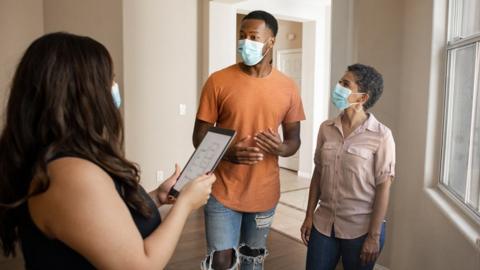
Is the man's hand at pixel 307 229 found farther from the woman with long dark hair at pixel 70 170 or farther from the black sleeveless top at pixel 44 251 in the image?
the black sleeveless top at pixel 44 251

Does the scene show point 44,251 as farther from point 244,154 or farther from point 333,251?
point 333,251

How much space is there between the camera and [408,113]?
7.60 ft

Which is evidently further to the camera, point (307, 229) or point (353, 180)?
point (307, 229)

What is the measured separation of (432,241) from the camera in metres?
1.88

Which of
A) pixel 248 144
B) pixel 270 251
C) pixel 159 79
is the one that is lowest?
pixel 270 251

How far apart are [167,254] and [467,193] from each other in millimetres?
1462

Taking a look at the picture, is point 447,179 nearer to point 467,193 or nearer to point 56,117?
point 467,193

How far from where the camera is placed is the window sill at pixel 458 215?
147 cm

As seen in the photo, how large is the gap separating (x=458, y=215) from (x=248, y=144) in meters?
0.93

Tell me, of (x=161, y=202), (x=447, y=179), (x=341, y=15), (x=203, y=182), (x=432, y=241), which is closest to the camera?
(x=203, y=182)

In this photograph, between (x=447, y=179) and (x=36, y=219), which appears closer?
(x=36, y=219)

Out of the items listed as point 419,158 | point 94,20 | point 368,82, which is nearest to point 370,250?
point 368,82

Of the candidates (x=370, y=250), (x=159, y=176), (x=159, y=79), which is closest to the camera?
(x=370, y=250)

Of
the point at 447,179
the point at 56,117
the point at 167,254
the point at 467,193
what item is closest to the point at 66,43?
the point at 56,117
